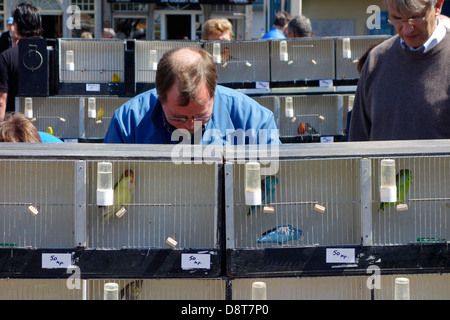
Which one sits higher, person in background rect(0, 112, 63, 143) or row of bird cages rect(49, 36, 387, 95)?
row of bird cages rect(49, 36, 387, 95)

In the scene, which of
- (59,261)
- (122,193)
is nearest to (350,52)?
(122,193)

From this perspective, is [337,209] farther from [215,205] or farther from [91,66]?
[91,66]

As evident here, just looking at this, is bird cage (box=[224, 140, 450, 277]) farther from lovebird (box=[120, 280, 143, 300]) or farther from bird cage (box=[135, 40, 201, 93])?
bird cage (box=[135, 40, 201, 93])

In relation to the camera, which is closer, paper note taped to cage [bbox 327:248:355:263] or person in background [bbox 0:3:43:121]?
paper note taped to cage [bbox 327:248:355:263]

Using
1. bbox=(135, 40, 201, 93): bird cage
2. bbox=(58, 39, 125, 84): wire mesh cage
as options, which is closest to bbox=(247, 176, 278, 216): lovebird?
bbox=(135, 40, 201, 93): bird cage

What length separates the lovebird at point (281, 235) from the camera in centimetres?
207

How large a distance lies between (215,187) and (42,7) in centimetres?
2140

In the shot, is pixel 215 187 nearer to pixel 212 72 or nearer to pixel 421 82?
pixel 212 72

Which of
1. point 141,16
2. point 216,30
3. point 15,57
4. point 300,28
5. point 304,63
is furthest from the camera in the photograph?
point 141,16

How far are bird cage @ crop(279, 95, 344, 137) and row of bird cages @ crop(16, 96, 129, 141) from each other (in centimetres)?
166

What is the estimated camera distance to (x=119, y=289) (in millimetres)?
2045

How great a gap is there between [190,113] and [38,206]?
667 millimetres

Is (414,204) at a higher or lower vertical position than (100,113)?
lower

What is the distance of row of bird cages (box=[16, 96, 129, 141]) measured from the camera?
23.3 feet
